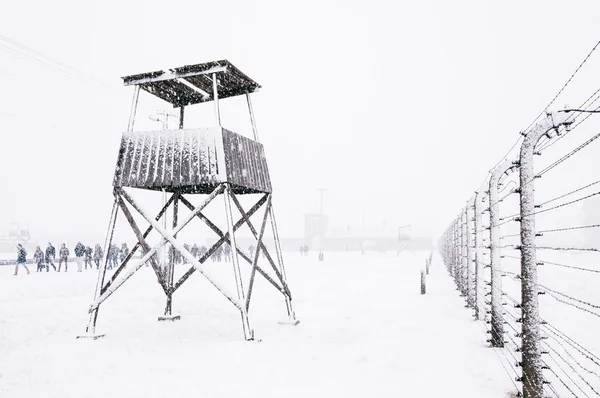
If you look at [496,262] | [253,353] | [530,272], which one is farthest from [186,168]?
[530,272]

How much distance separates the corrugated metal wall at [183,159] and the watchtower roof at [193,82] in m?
1.25

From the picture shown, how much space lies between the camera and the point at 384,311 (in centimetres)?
1106

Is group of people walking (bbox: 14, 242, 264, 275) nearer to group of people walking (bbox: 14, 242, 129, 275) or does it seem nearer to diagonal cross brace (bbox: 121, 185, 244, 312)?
group of people walking (bbox: 14, 242, 129, 275)

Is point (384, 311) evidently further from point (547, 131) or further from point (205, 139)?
point (547, 131)

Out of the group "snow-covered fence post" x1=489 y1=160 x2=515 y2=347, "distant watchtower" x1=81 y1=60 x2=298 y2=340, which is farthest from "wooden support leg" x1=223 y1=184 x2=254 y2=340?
"snow-covered fence post" x1=489 y1=160 x2=515 y2=347

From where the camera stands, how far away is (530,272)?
4430 mm

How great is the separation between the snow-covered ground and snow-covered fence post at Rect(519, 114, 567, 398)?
73cm

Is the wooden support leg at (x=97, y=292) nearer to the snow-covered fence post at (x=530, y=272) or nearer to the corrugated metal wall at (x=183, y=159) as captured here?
the corrugated metal wall at (x=183, y=159)

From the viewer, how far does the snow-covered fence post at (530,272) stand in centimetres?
439

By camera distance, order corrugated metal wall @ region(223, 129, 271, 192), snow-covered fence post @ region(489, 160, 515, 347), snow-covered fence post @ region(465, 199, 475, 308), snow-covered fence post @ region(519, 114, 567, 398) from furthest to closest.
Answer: snow-covered fence post @ region(465, 199, 475, 308) < corrugated metal wall @ region(223, 129, 271, 192) < snow-covered fence post @ region(489, 160, 515, 347) < snow-covered fence post @ region(519, 114, 567, 398)

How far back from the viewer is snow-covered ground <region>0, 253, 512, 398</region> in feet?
17.6

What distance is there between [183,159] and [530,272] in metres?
6.81

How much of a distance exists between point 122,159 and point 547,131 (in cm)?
802

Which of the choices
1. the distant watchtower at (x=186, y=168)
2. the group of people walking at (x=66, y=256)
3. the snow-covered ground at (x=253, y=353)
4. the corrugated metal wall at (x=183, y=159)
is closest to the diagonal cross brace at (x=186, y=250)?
the distant watchtower at (x=186, y=168)
